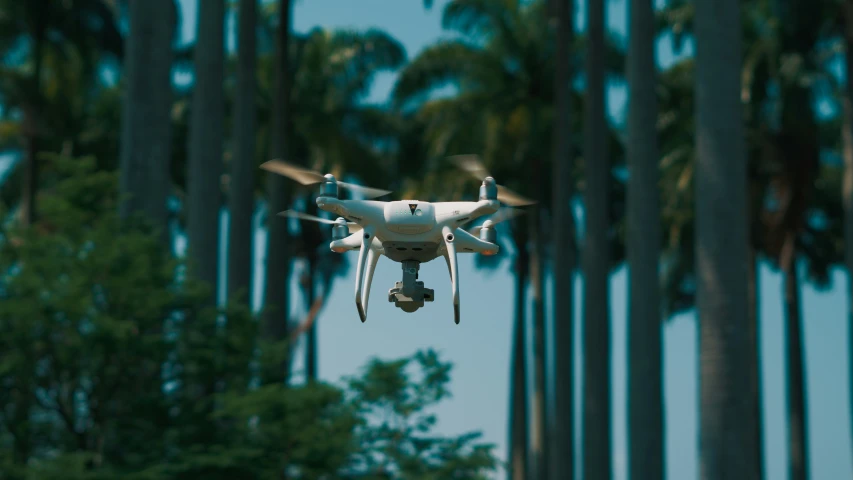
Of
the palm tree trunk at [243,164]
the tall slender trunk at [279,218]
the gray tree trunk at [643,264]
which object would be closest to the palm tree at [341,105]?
the tall slender trunk at [279,218]

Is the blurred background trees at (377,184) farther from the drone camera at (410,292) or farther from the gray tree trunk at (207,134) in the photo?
the drone camera at (410,292)

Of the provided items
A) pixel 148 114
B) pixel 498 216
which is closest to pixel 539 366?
Result: pixel 148 114

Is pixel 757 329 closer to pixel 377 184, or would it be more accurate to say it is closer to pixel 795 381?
pixel 795 381

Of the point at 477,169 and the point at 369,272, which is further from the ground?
the point at 477,169

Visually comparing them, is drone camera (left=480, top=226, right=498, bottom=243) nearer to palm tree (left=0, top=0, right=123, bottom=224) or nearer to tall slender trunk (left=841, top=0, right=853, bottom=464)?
tall slender trunk (left=841, top=0, right=853, bottom=464)

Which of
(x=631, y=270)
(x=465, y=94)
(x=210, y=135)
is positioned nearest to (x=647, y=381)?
(x=631, y=270)

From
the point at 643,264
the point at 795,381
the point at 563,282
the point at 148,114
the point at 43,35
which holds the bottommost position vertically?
the point at 795,381

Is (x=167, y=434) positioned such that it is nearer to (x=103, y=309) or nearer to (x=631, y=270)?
(x=103, y=309)
